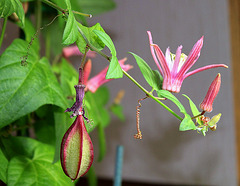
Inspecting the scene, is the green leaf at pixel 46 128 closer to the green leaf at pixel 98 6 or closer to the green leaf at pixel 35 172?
the green leaf at pixel 35 172

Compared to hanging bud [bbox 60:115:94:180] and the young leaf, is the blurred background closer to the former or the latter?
the young leaf

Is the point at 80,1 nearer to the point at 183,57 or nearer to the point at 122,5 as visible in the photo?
the point at 122,5

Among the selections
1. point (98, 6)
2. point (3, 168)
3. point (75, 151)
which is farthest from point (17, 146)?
point (98, 6)

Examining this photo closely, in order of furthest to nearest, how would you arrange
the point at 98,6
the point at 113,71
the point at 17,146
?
the point at 98,6 < the point at 17,146 < the point at 113,71

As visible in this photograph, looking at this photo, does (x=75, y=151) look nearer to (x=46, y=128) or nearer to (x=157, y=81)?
(x=157, y=81)

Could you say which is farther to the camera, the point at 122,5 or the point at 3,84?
the point at 122,5

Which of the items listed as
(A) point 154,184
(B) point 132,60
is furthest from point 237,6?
(A) point 154,184

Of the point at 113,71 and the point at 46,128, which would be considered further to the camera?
the point at 46,128
